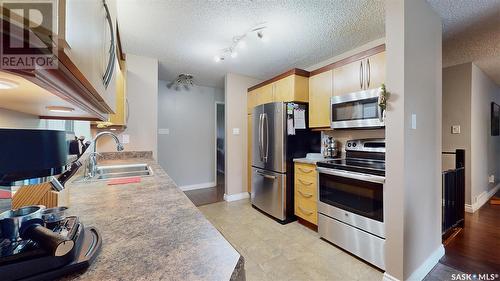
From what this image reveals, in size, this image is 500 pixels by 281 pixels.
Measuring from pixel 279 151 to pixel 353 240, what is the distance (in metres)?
1.27

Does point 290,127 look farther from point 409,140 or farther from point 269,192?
point 409,140

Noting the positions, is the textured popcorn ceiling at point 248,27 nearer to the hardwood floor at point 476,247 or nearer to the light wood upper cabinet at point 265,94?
the light wood upper cabinet at point 265,94

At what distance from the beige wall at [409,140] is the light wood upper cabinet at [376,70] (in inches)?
13.4

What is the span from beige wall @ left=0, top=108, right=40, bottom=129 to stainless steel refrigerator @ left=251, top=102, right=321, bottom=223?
222 cm

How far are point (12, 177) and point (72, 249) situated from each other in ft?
0.58

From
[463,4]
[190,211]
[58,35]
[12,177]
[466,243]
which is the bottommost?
[466,243]

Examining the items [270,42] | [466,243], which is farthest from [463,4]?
[466,243]

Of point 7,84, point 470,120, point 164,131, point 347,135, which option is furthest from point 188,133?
point 470,120

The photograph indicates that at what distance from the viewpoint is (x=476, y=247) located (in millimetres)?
2031

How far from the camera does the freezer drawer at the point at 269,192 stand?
2678 millimetres

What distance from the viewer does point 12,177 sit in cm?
35

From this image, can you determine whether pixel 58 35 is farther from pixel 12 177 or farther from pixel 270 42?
pixel 270 42
